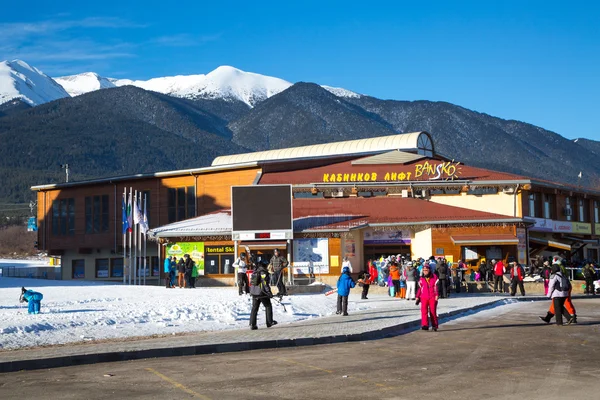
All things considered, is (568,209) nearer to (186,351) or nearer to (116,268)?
(116,268)

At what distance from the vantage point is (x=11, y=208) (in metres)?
184

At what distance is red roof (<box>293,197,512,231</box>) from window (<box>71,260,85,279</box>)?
882 inches

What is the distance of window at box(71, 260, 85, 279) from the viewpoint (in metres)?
63.7

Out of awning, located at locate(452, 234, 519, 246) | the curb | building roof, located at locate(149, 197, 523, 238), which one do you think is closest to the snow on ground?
the curb

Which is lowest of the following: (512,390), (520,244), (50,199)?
(512,390)

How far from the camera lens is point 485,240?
43750 millimetres

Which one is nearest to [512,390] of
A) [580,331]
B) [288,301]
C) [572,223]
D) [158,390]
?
[158,390]

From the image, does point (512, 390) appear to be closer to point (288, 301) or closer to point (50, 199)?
point (288, 301)

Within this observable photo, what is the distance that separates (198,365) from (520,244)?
3460 cm

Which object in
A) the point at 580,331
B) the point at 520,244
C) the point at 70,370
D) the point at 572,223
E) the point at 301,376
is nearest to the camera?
the point at 301,376

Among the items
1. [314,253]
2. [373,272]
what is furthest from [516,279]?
[314,253]

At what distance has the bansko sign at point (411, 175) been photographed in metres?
50.6

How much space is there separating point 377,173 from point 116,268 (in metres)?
22.2

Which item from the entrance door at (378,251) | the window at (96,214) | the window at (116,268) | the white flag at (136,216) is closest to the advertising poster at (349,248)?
the entrance door at (378,251)
